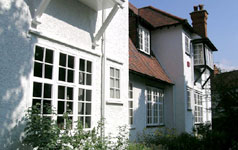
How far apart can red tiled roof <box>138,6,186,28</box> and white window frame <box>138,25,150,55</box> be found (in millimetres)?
1193

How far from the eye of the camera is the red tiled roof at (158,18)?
1630 cm

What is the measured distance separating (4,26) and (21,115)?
1.79 m

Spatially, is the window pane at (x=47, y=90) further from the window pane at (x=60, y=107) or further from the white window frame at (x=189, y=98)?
the white window frame at (x=189, y=98)

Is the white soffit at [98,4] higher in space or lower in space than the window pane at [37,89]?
higher

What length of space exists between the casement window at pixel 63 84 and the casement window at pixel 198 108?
1295 cm

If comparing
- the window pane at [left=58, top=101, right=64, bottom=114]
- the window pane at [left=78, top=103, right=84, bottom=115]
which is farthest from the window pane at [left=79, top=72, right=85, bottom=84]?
the window pane at [left=58, top=101, right=64, bottom=114]

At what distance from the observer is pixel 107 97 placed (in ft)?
25.1

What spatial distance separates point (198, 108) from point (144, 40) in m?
7.44

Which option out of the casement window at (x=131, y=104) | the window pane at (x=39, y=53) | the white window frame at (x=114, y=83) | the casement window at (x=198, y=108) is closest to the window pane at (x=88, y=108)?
the white window frame at (x=114, y=83)

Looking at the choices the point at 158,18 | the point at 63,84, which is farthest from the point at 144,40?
the point at 63,84

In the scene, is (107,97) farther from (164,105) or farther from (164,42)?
(164,42)

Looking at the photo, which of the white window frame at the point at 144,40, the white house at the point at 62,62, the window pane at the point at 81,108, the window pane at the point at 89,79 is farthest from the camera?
the white window frame at the point at 144,40

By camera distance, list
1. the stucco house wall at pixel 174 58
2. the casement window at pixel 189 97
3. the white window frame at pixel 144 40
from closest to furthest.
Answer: the white window frame at pixel 144 40 → the stucco house wall at pixel 174 58 → the casement window at pixel 189 97

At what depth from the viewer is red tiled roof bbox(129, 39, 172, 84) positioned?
11805 millimetres
